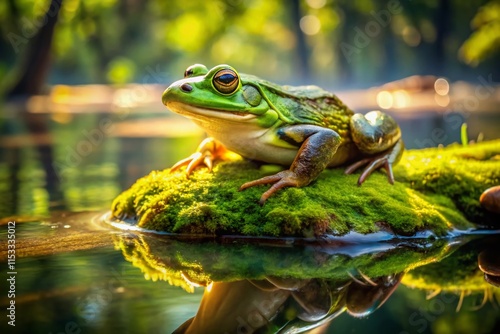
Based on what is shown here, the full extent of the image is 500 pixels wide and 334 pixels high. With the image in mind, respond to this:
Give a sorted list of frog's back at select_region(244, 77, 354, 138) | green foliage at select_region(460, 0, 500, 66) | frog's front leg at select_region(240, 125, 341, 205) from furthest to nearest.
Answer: green foliage at select_region(460, 0, 500, 66)
frog's back at select_region(244, 77, 354, 138)
frog's front leg at select_region(240, 125, 341, 205)

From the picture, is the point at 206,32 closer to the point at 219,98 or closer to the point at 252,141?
the point at 252,141

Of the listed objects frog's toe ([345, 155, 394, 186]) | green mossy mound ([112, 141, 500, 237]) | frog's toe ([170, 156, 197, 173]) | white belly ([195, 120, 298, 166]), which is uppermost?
white belly ([195, 120, 298, 166])

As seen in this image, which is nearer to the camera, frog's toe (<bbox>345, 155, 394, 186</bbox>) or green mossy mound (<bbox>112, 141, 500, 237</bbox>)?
green mossy mound (<bbox>112, 141, 500, 237</bbox>)

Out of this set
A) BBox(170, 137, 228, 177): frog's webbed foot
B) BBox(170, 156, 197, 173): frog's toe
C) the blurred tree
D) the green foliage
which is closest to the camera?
BBox(170, 137, 228, 177): frog's webbed foot

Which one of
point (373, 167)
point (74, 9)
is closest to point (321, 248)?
point (373, 167)

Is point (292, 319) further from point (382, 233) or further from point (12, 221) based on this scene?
point (12, 221)

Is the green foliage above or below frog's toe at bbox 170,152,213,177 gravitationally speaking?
above

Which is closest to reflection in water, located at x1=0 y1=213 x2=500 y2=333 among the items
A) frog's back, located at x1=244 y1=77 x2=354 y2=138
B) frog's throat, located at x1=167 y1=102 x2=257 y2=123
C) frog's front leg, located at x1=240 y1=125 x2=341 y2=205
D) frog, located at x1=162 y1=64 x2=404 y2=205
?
frog's front leg, located at x1=240 y1=125 x2=341 y2=205

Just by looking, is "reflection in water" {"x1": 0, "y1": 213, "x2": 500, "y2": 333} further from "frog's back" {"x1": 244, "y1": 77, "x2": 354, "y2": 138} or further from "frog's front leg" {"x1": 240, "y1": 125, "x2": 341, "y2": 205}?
"frog's back" {"x1": 244, "y1": 77, "x2": 354, "y2": 138}
